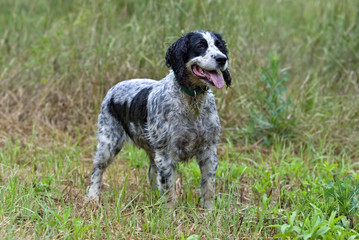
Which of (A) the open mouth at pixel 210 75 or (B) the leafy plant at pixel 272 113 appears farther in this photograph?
(B) the leafy plant at pixel 272 113

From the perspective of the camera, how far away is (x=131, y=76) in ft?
22.9

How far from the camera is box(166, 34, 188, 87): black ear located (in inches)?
174

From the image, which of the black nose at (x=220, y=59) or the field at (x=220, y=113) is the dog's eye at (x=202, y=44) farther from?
the field at (x=220, y=113)

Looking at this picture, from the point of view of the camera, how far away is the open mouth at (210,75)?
13.9 feet

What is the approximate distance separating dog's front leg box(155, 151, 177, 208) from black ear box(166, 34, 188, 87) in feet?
2.17

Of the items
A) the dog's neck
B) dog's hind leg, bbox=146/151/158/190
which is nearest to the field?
dog's hind leg, bbox=146/151/158/190

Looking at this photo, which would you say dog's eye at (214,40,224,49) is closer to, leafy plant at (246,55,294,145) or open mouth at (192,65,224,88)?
open mouth at (192,65,224,88)

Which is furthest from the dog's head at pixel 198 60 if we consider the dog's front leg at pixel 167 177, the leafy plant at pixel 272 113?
the leafy plant at pixel 272 113

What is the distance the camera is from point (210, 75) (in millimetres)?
4301

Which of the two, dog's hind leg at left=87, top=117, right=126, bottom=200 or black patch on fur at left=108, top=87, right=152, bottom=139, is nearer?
black patch on fur at left=108, top=87, right=152, bottom=139

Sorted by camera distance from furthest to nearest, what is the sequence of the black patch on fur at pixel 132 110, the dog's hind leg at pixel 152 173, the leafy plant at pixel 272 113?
the leafy plant at pixel 272 113 < the dog's hind leg at pixel 152 173 < the black patch on fur at pixel 132 110

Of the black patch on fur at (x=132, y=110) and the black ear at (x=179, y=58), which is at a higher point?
the black ear at (x=179, y=58)

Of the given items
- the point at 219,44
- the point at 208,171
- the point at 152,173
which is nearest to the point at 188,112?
the point at 208,171

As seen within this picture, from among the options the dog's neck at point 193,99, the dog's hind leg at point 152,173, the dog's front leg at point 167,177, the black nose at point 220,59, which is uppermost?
the black nose at point 220,59
